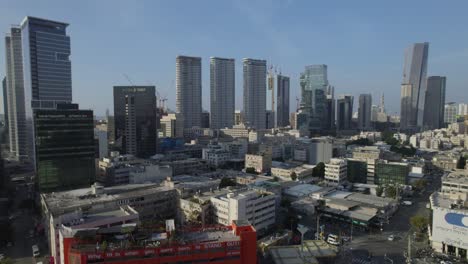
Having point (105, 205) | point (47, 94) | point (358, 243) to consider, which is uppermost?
point (47, 94)

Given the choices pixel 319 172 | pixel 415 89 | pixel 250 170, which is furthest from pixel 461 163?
pixel 415 89

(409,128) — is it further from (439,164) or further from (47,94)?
(47,94)

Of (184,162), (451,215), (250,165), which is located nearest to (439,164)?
(250,165)

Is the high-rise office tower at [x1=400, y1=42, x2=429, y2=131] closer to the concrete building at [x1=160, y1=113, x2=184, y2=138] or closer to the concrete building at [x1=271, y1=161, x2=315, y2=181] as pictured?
the concrete building at [x1=160, y1=113, x2=184, y2=138]

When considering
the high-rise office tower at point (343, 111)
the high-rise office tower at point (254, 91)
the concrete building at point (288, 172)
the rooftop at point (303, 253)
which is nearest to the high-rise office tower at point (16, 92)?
the concrete building at point (288, 172)

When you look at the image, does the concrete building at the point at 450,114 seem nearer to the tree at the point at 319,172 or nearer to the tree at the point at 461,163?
the tree at the point at 461,163

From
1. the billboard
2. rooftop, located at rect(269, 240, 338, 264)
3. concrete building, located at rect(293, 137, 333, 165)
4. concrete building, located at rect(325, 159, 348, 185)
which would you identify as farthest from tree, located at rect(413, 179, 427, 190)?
rooftop, located at rect(269, 240, 338, 264)

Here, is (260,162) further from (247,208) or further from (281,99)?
(281,99)
